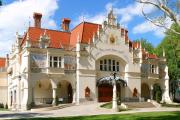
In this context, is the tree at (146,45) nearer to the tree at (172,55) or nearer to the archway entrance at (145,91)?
the tree at (172,55)

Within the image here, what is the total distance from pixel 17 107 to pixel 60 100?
522 centimetres

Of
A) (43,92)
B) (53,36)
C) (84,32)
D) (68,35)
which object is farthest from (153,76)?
(43,92)

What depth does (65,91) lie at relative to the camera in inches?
1802

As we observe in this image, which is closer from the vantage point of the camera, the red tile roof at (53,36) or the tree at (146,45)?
the red tile roof at (53,36)

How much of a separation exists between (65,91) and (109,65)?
6.70 metres

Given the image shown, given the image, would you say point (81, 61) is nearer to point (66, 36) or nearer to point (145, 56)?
point (66, 36)

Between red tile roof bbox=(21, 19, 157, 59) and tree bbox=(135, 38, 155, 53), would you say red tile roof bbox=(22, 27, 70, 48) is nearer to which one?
red tile roof bbox=(21, 19, 157, 59)

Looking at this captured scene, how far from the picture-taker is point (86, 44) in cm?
4444

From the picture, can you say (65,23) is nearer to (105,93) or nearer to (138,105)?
(105,93)

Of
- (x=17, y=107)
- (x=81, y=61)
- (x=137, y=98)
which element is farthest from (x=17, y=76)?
(x=137, y=98)

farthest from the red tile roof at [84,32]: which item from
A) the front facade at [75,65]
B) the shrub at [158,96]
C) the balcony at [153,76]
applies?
the shrub at [158,96]

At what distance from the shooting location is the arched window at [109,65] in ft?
152

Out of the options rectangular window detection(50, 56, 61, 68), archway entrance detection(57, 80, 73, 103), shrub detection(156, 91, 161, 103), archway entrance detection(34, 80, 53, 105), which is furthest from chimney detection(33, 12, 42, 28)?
shrub detection(156, 91, 161, 103)

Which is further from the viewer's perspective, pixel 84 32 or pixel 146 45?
pixel 146 45
